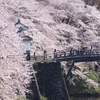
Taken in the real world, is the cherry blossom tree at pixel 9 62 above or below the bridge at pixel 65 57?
above

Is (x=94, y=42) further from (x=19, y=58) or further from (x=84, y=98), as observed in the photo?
Result: (x=19, y=58)

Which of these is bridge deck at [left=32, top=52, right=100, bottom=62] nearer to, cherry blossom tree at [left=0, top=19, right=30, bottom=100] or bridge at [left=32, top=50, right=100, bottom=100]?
bridge at [left=32, top=50, right=100, bottom=100]

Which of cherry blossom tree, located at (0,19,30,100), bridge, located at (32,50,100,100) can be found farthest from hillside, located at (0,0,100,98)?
cherry blossom tree, located at (0,19,30,100)

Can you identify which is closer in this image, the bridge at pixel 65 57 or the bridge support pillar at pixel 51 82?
the bridge support pillar at pixel 51 82

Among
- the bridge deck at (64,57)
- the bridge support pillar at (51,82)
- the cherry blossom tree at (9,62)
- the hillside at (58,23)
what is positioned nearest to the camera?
the cherry blossom tree at (9,62)

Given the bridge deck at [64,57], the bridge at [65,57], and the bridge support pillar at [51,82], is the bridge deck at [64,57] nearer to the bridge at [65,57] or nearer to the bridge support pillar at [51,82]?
the bridge at [65,57]

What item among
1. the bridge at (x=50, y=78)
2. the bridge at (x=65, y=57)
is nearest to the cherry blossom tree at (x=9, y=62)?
the bridge at (x=50, y=78)

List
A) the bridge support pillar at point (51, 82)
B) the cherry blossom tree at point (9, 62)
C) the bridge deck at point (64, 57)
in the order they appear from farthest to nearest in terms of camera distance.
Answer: the bridge deck at point (64, 57) < the bridge support pillar at point (51, 82) < the cherry blossom tree at point (9, 62)

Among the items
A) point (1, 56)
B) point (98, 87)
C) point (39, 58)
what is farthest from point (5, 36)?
point (98, 87)
